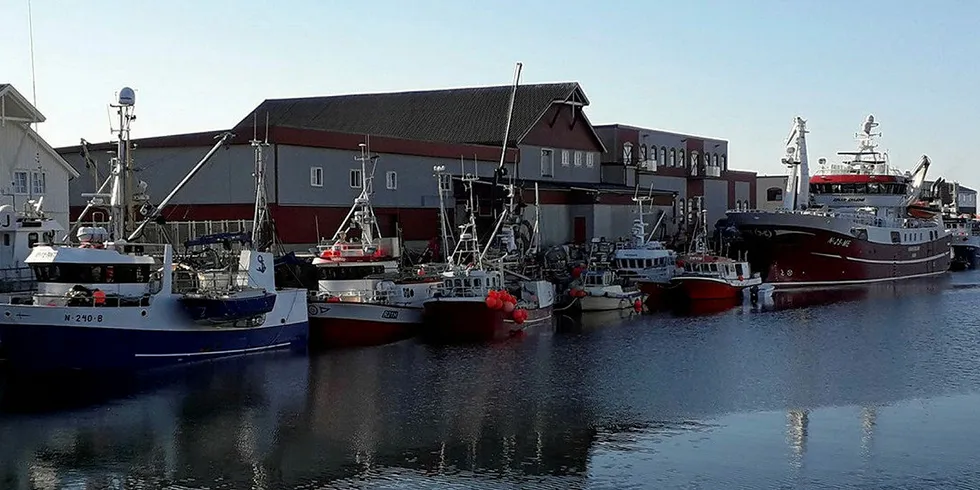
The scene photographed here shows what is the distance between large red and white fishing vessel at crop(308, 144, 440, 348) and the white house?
847 cm

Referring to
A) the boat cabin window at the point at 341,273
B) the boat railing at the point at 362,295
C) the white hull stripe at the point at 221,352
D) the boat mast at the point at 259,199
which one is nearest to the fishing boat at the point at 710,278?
the boat railing at the point at 362,295

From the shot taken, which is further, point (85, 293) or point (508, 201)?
point (508, 201)

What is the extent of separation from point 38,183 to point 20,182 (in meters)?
0.61

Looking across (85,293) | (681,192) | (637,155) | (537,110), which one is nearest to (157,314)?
(85,293)

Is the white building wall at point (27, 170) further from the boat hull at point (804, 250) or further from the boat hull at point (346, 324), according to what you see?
the boat hull at point (804, 250)

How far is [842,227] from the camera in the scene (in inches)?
2322

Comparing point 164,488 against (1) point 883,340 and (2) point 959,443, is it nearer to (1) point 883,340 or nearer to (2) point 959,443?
(2) point 959,443

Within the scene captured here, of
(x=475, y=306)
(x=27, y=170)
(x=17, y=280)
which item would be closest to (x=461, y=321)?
(x=475, y=306)

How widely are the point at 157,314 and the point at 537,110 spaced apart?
102 feet

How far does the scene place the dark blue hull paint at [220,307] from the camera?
29.2 metres

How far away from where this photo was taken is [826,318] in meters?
43.5

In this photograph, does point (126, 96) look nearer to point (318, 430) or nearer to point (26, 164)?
point (26, 164)

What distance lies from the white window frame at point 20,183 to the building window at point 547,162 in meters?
27.3

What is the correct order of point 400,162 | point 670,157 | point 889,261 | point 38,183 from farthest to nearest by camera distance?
point 670,157 → point 889,261 → point 400,162 → point 38,183
